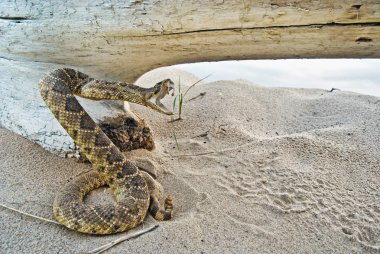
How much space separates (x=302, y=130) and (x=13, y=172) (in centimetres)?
402

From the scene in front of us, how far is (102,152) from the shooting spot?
4043 mm

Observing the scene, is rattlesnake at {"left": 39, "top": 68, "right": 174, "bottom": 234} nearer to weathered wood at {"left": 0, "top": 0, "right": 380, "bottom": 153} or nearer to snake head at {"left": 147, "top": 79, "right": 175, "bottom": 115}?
snake head at {"left": 147, "top": 79, "right": 175, "bottom": 115}

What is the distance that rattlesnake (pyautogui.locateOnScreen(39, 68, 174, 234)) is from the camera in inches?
141

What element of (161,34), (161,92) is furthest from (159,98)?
(161,34)

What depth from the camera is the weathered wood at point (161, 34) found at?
372cm

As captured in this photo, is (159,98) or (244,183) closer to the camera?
(159,98)

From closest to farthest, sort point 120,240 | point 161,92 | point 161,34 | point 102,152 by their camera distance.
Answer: point 120,240 < point 161,92 < point 102,152 < point 161,34

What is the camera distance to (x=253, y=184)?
4336 mm

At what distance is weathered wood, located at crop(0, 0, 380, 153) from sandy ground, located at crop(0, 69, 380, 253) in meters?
1.08

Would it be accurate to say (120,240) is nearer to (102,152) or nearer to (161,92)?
Result: (102,152)

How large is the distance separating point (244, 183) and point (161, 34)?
77.2 inches

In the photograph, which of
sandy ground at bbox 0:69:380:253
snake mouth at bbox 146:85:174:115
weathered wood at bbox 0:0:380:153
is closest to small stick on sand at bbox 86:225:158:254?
sandy ground at bbox 0:69:380:253

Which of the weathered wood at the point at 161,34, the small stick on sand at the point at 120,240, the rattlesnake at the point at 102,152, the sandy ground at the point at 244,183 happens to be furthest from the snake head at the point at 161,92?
the small stick on sand at the point at 120,240

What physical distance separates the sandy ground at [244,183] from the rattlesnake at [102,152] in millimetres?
195
